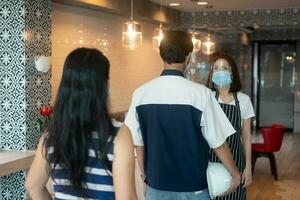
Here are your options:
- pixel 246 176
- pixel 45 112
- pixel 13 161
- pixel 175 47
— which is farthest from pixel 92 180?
pixel 45 112

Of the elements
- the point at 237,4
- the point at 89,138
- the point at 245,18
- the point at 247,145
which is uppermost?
the point at 237,4

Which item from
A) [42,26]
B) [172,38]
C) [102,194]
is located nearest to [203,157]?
[172,38]

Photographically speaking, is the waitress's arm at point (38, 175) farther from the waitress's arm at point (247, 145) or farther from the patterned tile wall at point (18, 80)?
the patterned tile wall at point (18, 80)

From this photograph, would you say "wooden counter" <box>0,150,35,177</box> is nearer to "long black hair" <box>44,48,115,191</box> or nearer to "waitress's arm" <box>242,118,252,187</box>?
"waitress's arm" <box>242,118,252,187</box>

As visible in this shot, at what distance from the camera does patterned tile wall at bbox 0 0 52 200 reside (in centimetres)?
462

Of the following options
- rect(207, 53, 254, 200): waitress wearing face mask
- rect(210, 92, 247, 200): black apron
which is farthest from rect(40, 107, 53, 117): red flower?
rect(210, 92, 247, 200): black apron

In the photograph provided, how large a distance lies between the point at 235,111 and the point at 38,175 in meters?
1.67

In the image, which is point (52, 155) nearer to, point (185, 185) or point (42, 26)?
point (185, 185)

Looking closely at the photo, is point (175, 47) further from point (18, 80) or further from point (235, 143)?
point (18, 80)

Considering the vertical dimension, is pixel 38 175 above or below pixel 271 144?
above

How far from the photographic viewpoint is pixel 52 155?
1684 mm

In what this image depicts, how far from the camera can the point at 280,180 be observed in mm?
7250

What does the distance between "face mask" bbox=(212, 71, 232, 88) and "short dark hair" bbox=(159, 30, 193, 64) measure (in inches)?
30.4

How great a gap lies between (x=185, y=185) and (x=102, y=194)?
86 cm
